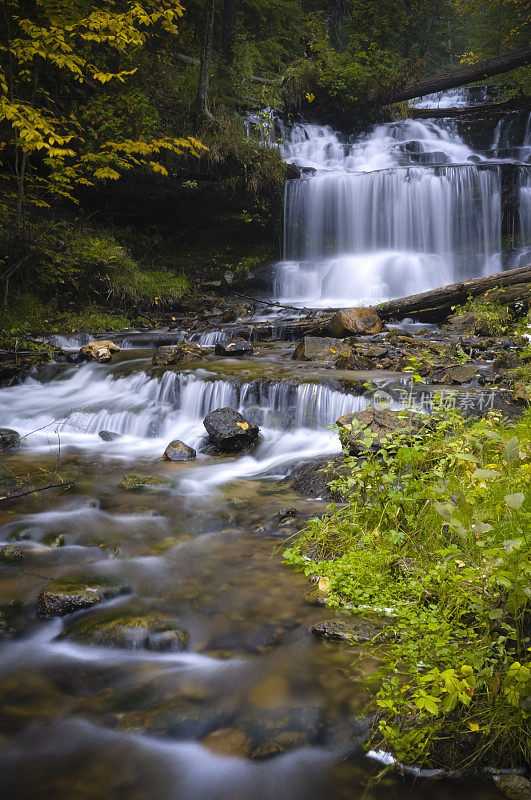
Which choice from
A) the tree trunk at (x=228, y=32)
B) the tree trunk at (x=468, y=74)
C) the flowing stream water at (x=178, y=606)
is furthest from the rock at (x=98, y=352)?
the tree trunk at (x=468, y=74)

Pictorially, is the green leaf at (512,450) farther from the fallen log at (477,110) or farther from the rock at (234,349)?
the fallen log at (477,110)

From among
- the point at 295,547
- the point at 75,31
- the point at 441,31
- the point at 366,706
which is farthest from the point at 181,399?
the point at 441,31

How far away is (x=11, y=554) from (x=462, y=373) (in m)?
5.26

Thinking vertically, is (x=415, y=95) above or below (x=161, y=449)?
above

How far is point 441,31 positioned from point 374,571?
1396 inches

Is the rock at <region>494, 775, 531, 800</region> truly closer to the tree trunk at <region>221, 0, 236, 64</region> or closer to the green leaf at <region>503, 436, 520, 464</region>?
the green leaf at <region>503, 436, 520, 464</region>

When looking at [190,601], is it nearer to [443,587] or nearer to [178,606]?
[178,606]

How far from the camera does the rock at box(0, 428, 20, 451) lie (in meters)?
5.81

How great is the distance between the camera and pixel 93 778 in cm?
173

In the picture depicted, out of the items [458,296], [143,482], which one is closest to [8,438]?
[143,482]

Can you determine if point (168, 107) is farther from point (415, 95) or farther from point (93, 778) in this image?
point (93, 778)

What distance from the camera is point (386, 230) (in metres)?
14.0

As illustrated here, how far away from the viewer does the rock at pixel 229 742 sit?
183 cm

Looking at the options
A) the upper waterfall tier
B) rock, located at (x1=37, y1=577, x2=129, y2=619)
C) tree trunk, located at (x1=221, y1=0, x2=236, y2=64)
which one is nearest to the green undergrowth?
rock, located at (x1=37, y1=577, x2=129, y2=619)
